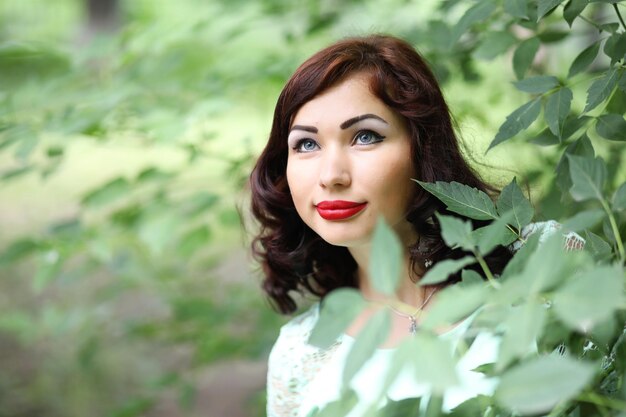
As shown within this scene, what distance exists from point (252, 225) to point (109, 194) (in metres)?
0.32

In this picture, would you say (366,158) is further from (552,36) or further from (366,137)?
(552,36)

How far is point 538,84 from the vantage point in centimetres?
92

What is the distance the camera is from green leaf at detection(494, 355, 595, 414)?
45 cm

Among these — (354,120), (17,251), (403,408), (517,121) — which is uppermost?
(17,251)

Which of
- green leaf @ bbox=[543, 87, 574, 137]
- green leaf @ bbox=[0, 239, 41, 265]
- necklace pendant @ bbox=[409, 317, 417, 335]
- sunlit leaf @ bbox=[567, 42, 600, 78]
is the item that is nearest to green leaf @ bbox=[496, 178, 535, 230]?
green leaf @ bbox=[543, 87, 574, 137]

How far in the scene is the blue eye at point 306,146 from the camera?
1.11 meters

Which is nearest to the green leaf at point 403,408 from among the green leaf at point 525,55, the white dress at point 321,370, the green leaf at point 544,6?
the white dress at point 321,370

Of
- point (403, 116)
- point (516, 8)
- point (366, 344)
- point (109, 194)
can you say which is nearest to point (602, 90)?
point (516, 8)

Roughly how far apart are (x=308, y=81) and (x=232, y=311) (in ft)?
3.84

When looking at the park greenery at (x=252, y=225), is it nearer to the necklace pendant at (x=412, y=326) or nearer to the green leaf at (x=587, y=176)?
the green leaf at (x=587, y=176)

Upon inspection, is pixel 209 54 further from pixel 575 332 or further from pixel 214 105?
pixel 575 332

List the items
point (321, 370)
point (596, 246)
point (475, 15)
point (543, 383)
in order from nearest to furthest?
point (543, 383)
point (596, 246)
point (475, 15)
point (321, 370)

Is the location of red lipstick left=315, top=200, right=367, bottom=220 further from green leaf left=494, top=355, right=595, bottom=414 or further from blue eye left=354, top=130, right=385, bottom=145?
green leaf left=494, top=355, right=595, bottom=414

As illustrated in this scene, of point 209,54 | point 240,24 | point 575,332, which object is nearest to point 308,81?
point 575,332
